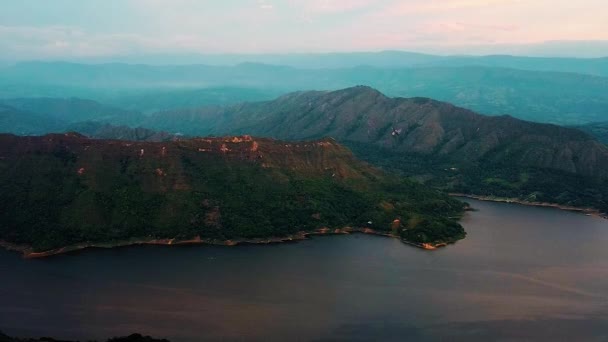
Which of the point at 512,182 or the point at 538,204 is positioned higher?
the point at 512,182

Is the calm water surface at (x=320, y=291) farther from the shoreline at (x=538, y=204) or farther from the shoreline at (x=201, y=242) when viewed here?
the shoreline at (x=538, y=204)

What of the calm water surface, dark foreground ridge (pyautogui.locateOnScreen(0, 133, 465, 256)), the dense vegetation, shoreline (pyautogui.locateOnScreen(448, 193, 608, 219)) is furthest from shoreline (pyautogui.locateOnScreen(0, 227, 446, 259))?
the dense vegetation

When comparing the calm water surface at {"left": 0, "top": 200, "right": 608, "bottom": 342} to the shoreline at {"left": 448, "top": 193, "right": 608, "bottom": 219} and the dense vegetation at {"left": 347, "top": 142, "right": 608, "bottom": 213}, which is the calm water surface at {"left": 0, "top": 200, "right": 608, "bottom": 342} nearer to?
the shoreline at {"left": 448, "top": 193, "right": 608, "bottom": 219}

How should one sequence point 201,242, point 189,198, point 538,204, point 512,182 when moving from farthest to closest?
point 512,182, point 538,204, point 189,198, point 201,242

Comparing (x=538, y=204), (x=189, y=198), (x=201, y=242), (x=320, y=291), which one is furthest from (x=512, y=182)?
(x=320, y=291)

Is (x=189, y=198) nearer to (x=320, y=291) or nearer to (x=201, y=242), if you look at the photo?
(x=201, y=242)

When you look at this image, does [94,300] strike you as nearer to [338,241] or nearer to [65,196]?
[65,196]

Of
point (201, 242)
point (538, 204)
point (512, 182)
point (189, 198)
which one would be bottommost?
point (538, 204)
